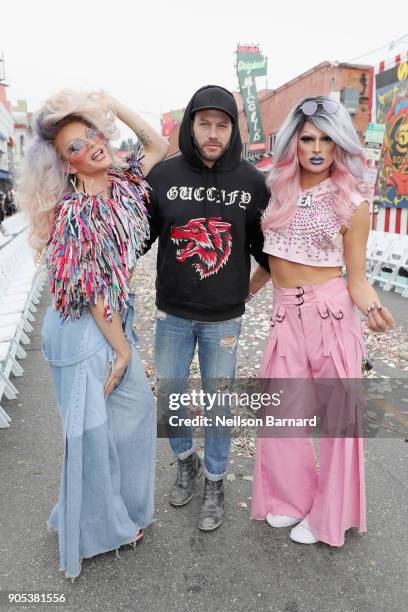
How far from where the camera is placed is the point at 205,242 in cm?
225

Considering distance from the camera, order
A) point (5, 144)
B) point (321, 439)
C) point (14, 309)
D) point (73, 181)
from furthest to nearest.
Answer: point (5, 144) < point (14, 309) < point (321, 439) < point (73, 181)

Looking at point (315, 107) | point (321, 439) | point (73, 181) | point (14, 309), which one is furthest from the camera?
point (14, 309)

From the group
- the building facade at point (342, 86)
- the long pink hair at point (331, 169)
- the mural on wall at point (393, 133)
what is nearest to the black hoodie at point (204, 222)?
the long pink hair at point (331, 169)

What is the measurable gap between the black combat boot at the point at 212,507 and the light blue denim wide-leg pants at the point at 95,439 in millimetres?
399

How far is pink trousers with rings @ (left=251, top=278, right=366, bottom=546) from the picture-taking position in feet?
7.21

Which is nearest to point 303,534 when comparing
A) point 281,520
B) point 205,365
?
point 281,520

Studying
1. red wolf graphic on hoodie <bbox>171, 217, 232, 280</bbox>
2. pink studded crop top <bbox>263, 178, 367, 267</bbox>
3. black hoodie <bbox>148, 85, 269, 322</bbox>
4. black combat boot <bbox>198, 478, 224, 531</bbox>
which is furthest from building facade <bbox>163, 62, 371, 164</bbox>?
black combat boot <bbox>198, 478, 224, 531</bbox>

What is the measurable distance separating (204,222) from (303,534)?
167 centimetres

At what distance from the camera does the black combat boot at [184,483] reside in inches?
103

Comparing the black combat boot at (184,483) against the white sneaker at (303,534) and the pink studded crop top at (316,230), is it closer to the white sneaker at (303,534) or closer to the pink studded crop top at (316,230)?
the white sneaker at (303,534)

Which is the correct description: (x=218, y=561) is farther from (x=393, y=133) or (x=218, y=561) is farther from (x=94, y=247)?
(x=393, y=133)

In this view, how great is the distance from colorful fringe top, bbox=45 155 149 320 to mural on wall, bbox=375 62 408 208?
8440mm

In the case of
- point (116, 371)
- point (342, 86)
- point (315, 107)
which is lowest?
point (116, 371)

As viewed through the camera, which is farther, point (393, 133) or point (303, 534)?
point (393, 133)
